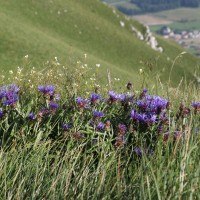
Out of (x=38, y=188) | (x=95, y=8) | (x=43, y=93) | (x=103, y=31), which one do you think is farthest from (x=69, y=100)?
(x=95, y=8)

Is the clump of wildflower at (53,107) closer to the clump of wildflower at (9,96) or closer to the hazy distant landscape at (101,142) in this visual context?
the hazy distant landscape at (101,142)

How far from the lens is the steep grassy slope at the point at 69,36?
38.7 metres

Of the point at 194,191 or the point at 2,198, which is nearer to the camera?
the point at 194,191

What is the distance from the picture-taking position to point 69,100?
646 centimetres

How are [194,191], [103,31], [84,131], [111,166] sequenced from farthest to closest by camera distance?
[103,31], [84,131], [111,166], [194,191]

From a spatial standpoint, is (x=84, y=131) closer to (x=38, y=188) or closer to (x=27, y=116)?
(x=27, y=116)

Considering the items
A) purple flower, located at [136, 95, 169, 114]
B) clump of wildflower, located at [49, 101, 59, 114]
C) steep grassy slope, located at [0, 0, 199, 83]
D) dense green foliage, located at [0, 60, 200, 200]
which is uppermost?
purple flower, located at [136, 95, 169, 114]

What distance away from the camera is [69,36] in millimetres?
52875

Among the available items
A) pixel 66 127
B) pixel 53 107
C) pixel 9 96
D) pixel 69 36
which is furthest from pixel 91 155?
pixel 69 36

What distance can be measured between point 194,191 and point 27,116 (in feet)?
8.94

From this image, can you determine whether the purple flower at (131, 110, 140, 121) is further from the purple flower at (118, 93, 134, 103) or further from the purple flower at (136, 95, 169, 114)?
the purple flower at (118, 93, 134, 103)

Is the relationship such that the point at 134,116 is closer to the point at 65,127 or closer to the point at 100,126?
the point at 100,126

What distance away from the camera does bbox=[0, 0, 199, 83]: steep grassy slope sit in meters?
38.7

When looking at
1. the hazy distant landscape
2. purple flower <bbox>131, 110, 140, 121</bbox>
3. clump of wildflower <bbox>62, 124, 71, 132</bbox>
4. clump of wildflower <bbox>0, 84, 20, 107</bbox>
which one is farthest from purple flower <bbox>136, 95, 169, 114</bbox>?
clump of wildflower <bbox>0, 84, 20, 107</bbox>
